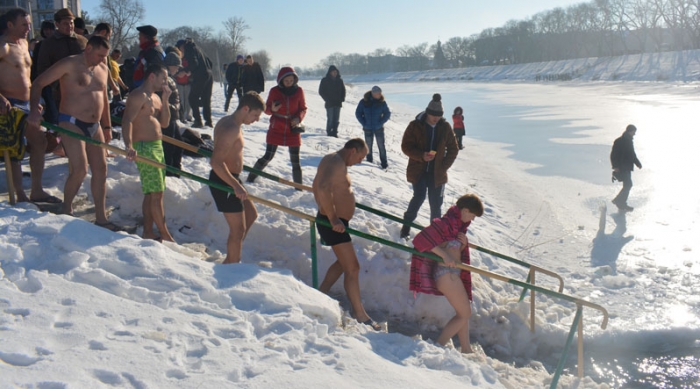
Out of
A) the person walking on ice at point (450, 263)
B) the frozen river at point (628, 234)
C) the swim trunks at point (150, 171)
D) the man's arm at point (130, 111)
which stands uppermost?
the man's arm at point (130, 111)

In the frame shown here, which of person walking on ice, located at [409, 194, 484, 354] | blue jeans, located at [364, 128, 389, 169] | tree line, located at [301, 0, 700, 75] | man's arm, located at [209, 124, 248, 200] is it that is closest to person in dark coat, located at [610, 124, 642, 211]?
blue jeans, located at [364, 128, 389, 169]

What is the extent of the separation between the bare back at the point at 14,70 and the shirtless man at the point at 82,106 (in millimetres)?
668

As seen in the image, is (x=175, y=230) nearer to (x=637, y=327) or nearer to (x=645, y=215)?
(x=637, y=327)

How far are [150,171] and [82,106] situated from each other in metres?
0.79

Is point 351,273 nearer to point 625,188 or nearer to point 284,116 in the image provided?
point 284,116

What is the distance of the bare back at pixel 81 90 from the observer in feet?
16.6

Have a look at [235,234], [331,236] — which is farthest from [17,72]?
[331,236]

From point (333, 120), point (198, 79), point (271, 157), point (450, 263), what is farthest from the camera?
point (333, 120)

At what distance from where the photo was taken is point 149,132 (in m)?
5.30

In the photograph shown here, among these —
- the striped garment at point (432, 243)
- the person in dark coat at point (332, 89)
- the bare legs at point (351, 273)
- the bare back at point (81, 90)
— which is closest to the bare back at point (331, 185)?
the bare legs at point (351, 273)

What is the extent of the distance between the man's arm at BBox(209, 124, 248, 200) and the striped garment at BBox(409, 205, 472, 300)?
148 cm

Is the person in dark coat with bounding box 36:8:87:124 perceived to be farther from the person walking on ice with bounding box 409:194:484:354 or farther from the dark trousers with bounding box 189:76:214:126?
the dark trousers with bounding box 189:76:214:126

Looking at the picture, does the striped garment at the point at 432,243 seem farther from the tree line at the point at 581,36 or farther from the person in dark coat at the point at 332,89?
the tree line at the point at 581,36

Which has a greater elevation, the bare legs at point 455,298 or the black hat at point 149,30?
the black hat at point 149,30
